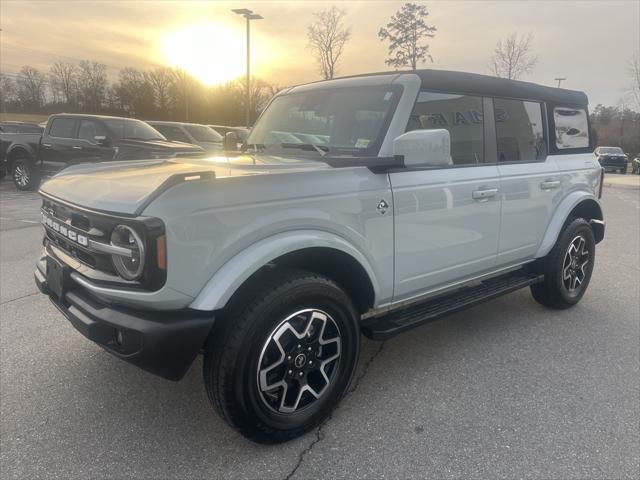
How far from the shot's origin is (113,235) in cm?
217

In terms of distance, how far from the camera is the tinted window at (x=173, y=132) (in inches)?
560

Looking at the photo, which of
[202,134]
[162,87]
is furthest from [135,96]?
[202,134]

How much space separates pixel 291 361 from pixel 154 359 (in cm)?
70

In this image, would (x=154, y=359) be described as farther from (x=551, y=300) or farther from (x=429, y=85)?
(x=551, y=300)

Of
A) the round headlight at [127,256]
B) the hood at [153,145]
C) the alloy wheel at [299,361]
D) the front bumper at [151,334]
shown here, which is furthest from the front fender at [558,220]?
the hood at [153,145]

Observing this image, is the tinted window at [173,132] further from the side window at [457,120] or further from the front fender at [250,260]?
the front fender at [250,260]

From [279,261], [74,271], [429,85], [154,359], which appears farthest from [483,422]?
[74,271]

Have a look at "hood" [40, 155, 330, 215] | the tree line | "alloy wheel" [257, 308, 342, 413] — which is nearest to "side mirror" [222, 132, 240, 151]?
"hood" [40, 155, 330, 215]

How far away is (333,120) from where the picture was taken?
3.28 meters

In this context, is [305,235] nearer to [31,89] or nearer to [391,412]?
Result: [391,412]

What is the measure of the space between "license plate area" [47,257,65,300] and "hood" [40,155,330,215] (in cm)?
35

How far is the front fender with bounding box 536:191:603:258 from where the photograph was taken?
13.3 feet

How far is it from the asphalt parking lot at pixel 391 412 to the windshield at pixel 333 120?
1.53m

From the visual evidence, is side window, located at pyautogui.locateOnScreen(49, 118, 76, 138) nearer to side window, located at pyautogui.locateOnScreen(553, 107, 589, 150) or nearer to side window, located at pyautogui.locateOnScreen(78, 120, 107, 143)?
side window, located at pyautogui.locateOnScreen(78, 120, 107, 143)
